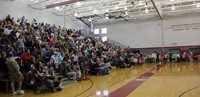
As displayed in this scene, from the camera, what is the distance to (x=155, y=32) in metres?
24.6

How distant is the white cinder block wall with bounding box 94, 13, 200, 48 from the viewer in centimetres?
2277

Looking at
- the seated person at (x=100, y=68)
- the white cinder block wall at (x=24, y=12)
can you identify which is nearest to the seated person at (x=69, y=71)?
the seated person at (x=100, y=68)

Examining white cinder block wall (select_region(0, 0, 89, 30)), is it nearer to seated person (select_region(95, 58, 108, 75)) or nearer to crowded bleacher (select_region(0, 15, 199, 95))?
crowded bleacher (select_region(0, 15, 199, 95))

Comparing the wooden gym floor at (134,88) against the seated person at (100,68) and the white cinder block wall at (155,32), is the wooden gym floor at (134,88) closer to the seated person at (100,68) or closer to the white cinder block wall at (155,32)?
the seated person at (100,68)

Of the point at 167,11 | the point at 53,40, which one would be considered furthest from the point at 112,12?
the point at 53,40

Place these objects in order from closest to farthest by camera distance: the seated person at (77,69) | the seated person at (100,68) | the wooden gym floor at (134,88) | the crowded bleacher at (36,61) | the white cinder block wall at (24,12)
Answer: the wooden gym floor at (134,88)
the crowded bleacher at (36,61)
the seated person at (77,69)
the seated person at (100,68)
the white cinder block wall at (24,12)

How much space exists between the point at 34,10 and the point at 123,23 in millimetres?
12319

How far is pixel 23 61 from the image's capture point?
810 centimetres

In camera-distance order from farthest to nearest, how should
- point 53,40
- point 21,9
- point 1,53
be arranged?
point 21,9 < point 53,40 < point 1,53

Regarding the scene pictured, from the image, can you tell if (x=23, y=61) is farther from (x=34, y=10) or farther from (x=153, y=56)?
(x=153, y=56)

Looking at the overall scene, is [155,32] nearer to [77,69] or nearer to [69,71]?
[77,69]

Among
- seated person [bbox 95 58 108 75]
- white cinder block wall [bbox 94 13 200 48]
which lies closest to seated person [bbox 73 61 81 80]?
seated person [bbox 95 58 108 75]

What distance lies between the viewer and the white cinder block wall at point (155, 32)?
74.7 ft

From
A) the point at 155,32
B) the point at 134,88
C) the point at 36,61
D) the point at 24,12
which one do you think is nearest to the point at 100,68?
the point at 36,61
